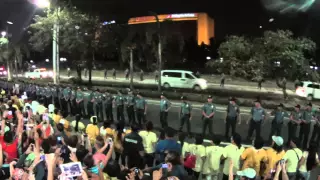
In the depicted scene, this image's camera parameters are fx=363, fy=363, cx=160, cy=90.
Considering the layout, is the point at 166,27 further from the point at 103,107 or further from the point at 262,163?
the point at 262,163

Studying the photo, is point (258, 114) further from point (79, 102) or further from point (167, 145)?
point (79, 102)

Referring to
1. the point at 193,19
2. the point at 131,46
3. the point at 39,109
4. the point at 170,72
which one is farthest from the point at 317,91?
the point at 193,19

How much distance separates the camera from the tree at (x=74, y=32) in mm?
26062

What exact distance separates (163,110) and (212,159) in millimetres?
7803

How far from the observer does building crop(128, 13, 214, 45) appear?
50.8 m

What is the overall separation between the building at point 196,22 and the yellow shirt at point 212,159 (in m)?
44.3

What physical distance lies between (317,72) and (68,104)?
50.5 feet

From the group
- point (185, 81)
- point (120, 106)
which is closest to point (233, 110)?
point (120, 106)

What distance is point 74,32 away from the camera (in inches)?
1075

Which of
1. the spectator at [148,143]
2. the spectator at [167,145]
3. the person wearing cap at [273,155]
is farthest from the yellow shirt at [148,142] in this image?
the person wearing cap at [273,155]

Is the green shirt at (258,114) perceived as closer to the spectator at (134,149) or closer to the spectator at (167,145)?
the spectator at (167,145)

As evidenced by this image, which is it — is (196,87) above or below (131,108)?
above

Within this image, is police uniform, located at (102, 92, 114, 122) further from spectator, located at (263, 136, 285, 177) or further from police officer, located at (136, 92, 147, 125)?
spectator, located at (263, 136, 285, 177)

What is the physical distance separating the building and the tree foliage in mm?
27817
